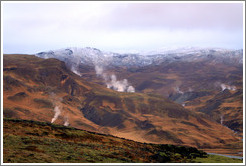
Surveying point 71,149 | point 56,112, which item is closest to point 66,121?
point 56,112

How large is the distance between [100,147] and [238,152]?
354ft

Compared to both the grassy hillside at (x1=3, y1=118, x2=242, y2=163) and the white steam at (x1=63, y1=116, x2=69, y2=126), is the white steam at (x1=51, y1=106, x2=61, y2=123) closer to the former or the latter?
the white steam at (x1=63, y1=116, x2=69, y2=126)

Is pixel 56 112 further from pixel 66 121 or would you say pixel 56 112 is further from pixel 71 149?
pixel 71 149

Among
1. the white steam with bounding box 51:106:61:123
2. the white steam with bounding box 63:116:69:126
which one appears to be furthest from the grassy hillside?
the white steam with bounding box 51:106:61:123

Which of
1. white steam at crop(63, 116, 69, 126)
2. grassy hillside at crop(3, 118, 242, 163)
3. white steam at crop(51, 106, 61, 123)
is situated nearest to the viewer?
grassy hillside at crop(3, 118, 242, 163)

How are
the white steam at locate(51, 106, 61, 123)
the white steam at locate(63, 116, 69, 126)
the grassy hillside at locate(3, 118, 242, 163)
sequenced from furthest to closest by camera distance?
the white steam at locate(51, 106, 61, 123), the white steam at locate(63, 116, 69, 126), the grassy hillside at locate(3, 118, 242, 163)

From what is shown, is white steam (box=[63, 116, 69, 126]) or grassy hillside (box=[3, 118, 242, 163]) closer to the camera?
grassy hillside (box=[3, 118, 242, 163])

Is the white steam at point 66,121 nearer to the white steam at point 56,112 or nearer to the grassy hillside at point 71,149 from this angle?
the white steam at point 56,112

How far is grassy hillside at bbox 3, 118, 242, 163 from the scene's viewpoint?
179 feet

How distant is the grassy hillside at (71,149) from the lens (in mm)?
54469

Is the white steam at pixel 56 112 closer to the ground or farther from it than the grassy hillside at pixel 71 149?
farther from it

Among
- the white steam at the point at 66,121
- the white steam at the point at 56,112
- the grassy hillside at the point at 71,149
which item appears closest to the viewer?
the grassy hillside at the point at 71,149

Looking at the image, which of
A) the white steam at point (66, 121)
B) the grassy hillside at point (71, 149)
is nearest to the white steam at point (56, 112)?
the white steam at point (66, 121)

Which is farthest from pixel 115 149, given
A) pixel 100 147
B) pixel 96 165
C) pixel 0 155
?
pixel 0 155
